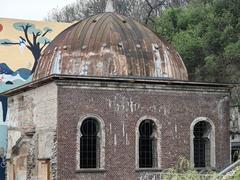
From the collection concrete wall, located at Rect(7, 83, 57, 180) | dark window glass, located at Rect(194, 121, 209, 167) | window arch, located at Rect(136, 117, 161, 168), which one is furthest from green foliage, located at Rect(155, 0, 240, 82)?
concrete wall, located at Rect(7, 83, 57, 180)

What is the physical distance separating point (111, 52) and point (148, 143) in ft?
13.3

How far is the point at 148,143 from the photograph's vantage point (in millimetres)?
26281

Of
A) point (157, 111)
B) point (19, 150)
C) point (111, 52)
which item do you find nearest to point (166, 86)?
point (157, 111)

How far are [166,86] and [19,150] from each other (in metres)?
7.20

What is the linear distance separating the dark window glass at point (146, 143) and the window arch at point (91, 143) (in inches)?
67.8

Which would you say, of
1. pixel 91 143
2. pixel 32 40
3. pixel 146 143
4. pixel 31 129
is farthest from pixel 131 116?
pixel 32 40

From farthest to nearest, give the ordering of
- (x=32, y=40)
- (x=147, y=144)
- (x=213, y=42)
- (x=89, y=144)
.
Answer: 1. (x=213, y=42)
2. (x=32, y=40)
3. (x=147, y=144)
4. (x=89, y=144)

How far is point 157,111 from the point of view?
26141mm

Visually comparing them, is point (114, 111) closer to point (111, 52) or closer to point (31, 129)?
point (111, 52)

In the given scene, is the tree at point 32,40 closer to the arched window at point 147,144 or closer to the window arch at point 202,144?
the arched window at point 147,144

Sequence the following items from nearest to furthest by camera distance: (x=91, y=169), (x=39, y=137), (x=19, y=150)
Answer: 1. (x=91, y=169)
2. (x=39, y=137)
3. (x=19, y=150)

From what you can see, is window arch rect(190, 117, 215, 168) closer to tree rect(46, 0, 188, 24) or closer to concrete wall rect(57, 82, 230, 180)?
concrete wall rect(57, 82, 230, 180)

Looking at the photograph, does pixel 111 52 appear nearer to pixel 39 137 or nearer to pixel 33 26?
pixel 39 137

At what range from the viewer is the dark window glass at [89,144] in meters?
25.2
